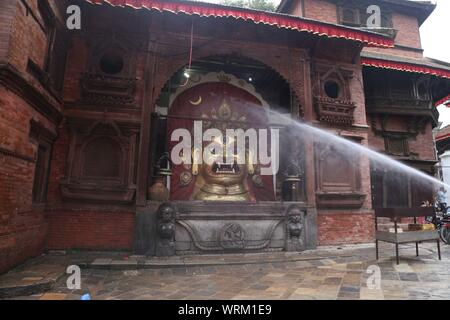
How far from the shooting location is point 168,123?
370 inches

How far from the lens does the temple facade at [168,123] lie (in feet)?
19.3

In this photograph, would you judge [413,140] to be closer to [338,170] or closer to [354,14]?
[338,170]

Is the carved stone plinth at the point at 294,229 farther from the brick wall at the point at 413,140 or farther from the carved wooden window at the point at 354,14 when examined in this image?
the carved wooden window at the point at 354,14

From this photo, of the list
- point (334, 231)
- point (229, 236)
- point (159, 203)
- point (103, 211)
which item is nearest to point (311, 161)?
point (334, 231)

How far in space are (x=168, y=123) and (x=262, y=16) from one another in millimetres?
4192

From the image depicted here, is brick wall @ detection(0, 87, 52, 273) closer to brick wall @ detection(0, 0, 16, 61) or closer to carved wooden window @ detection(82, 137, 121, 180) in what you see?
brick wall @ detection(0, 0, 16, 61)

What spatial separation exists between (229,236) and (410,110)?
9.99m

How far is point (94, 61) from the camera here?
26.0 feet

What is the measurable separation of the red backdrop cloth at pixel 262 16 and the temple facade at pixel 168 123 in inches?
1.3

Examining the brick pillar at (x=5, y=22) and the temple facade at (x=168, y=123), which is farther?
the temple facade at (x=168, y=123)

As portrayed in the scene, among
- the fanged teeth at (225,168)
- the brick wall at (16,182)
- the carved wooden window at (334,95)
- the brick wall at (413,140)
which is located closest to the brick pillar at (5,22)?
the brick wall at (16,182)

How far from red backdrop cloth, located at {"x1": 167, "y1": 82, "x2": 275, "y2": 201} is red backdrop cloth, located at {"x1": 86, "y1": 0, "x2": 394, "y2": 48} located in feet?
9.51

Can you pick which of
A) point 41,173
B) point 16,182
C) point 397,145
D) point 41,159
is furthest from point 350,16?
point 16,182

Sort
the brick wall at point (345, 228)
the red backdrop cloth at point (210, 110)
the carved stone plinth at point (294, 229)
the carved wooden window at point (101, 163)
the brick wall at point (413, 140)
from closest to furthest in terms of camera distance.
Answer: the carved wooden window at point (101, 163), the carved stone plinth at point (294, 229), the brick wall at point (345, 228), the red backdrop cloth at point (210, 110), the brick wall at point (413, 140)
